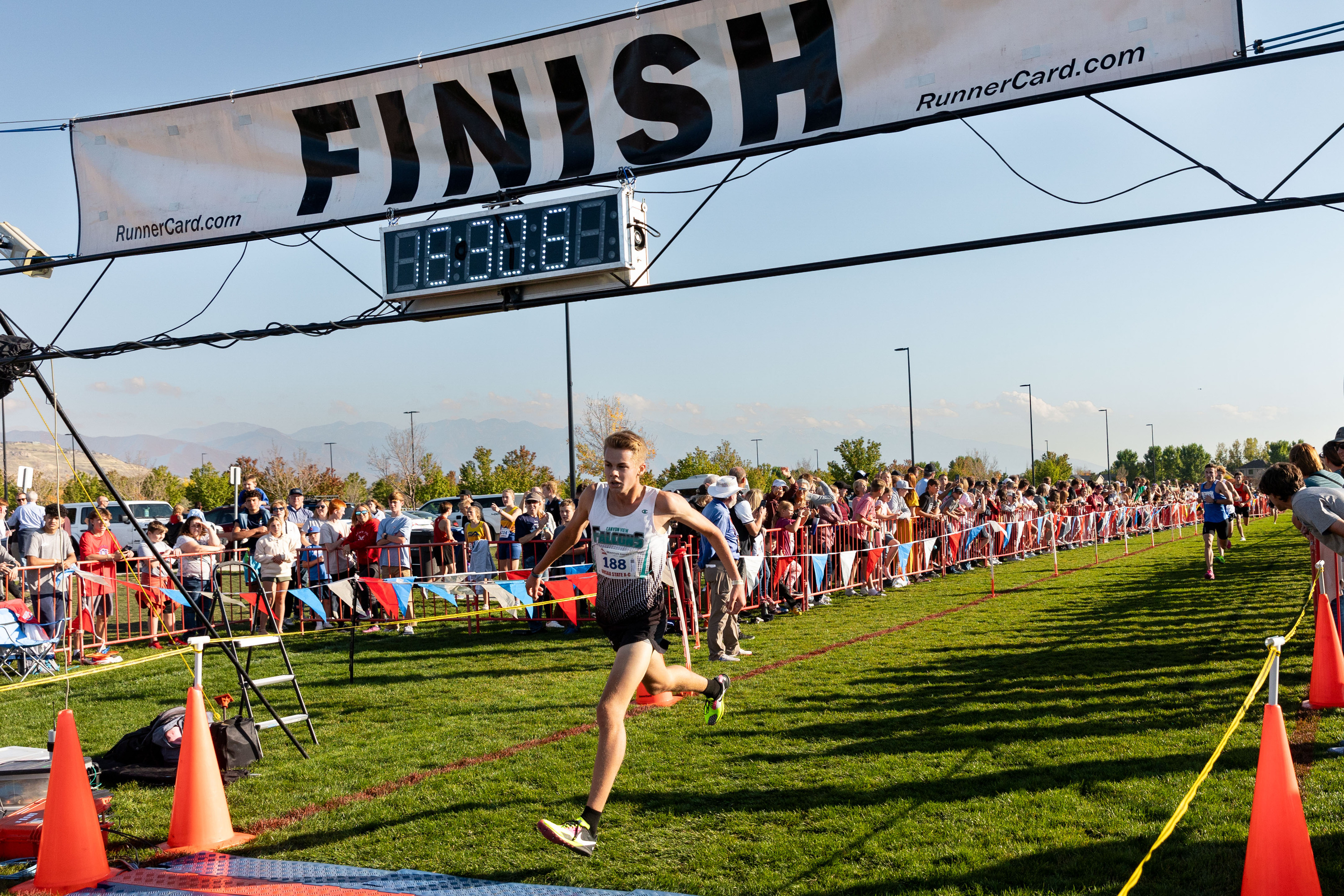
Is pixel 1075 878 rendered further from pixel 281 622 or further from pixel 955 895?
pixel 281 622

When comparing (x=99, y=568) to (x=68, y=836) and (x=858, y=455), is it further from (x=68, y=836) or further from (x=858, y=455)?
(x=858, y=455)

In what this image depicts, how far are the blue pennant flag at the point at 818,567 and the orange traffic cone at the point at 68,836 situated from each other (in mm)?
11030

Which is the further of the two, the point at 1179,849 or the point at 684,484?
the point at 684,484

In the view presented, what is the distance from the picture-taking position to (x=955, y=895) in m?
4.11

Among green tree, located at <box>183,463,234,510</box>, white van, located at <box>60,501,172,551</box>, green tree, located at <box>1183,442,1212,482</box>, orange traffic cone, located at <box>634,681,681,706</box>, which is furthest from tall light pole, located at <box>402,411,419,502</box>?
green tree, located at <box>1183,442,1212,482</box>

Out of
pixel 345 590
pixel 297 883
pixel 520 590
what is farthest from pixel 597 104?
pixel 520 590

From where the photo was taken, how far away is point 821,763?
6.25m

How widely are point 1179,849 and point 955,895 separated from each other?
3.92 ft

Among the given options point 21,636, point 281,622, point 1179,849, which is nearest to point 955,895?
point 1179,849

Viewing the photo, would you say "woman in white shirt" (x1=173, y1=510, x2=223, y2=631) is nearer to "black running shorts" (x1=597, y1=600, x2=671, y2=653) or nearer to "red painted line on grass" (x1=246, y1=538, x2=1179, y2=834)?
"red painted line on grass" (x1=246, y1=538, x2=1179, y2=834)

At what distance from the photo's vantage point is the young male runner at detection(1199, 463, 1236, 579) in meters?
16.1

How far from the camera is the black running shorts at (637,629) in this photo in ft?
16.5

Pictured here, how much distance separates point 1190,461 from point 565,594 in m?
151

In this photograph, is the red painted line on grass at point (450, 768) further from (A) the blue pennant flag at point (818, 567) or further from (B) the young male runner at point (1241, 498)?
(B) the young male runner at point (1241, 498)
